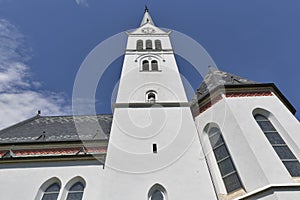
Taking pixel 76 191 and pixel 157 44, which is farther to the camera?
pixel 157 44

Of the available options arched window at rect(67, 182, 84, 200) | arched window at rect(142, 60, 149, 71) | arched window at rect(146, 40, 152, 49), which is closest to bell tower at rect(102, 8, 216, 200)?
arched window at rect(142, 60, 149, 71)

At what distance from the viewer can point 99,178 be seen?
1054 centimetres

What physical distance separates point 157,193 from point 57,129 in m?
10.7

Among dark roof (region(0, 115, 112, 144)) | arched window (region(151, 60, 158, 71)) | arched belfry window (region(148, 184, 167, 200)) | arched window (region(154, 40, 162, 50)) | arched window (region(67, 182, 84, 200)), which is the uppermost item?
arched window (region(154, 40, 162, 50))

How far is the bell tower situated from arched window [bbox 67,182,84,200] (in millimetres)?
2212

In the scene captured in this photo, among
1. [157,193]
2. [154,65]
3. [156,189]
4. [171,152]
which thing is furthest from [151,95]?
[157,193]

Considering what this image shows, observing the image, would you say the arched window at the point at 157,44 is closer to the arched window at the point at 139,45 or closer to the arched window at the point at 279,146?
the arched window at the point at 139,45

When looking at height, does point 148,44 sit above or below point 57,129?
above

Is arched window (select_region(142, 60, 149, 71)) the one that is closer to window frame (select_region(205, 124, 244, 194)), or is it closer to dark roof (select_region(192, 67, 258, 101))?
dark roof (select_region(192, 67, 258, 101))

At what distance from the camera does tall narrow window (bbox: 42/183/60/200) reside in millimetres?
10180

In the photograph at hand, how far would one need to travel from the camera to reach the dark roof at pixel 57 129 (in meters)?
14.6

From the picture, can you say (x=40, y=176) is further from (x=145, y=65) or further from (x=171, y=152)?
(x=145, y=65)

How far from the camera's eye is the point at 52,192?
10398 mm

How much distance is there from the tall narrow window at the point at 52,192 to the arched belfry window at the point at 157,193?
4617mm
